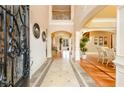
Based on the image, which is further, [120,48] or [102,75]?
[102,75]

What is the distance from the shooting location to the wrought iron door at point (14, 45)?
2033 millimetres

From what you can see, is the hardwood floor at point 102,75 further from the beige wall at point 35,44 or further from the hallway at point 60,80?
the beige wall at point 35,44

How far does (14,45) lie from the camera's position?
8.06ft

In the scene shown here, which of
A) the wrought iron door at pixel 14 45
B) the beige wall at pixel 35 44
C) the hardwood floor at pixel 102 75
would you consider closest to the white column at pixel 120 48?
the wrought iron door at pixel 14 45

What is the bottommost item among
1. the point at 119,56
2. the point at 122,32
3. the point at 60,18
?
the point at 119,56

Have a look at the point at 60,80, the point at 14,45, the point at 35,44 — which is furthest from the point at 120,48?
the point at 35,44

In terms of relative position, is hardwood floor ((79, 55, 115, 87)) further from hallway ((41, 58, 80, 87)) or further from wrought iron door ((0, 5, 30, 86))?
wrought iron door ((0, 5, 30, 86))

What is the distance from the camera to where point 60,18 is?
1436 cm

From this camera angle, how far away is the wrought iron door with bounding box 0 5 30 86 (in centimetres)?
203

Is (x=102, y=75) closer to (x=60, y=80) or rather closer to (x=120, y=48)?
(x=60, y=80)
